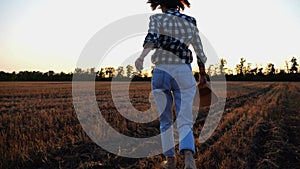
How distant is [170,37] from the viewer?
239cm

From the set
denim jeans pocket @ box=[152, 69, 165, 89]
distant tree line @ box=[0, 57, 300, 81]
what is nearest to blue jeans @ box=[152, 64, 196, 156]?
denim jeans pocket @ box=[152, 69, 165, 89]

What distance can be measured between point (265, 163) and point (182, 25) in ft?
7.46

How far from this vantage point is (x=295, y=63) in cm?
8362

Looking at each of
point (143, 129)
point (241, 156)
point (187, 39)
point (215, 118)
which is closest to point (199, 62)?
point (187, 39)

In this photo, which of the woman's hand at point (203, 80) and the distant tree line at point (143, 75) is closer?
the woman's hand at point (203, 80)

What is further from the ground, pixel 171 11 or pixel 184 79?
pixel 171 11

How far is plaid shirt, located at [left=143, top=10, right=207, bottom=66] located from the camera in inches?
94.1

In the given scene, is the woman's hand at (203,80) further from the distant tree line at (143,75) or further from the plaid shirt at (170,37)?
the distant tree line at (143,75)

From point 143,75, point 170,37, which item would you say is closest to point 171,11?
point 170,37

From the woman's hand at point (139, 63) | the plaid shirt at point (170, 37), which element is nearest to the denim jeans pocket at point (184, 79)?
the plaid shirt at point (170, 37)

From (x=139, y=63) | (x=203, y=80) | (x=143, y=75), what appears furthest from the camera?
(x=143, y=75)

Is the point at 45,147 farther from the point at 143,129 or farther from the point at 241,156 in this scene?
the point at 241,156

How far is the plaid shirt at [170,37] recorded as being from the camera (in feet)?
7.84

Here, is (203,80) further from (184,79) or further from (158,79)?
(158,79)
